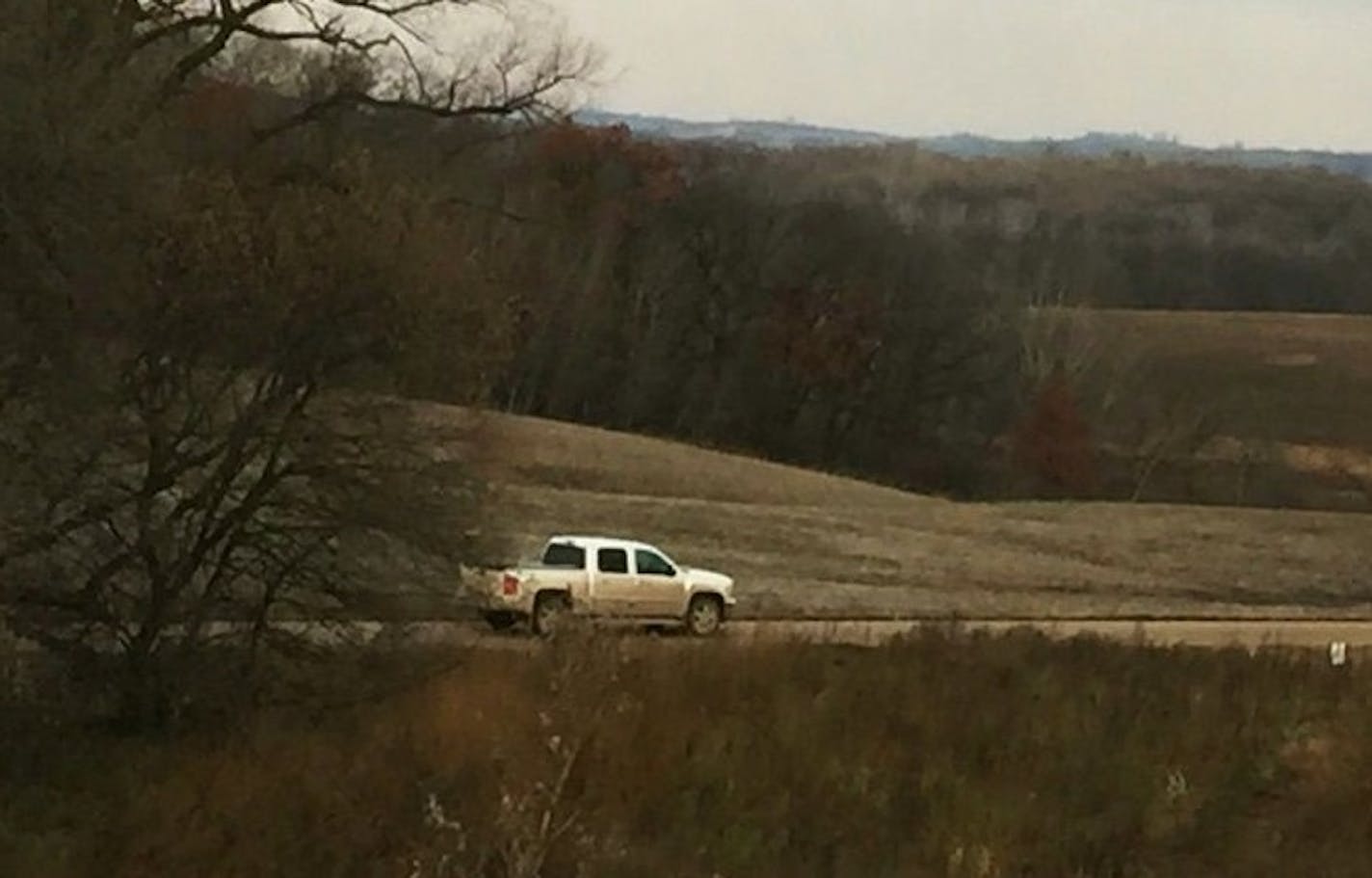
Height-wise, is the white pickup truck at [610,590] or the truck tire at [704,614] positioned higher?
the white pickup truck at [610,590]

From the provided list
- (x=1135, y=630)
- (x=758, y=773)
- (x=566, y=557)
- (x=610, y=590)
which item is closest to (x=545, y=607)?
(x=566, y=557)

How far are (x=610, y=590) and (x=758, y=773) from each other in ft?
21.7

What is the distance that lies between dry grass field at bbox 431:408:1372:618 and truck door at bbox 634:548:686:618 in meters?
2.17

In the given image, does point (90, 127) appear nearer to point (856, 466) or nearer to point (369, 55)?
point (369, 55)

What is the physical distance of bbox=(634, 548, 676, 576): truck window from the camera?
31200mm

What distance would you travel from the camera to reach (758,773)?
80.3 ft

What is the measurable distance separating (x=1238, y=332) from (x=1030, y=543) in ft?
210

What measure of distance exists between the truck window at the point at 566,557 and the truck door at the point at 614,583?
9.3 inches

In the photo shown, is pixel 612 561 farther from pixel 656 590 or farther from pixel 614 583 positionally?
pixel 656 590

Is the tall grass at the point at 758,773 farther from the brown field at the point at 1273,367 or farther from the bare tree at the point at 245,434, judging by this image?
the brown field at the point at 1273,367

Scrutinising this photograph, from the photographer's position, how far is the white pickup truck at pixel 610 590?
29.3m

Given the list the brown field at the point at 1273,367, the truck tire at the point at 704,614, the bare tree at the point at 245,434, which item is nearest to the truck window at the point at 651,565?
the truck tire at the point at 704,614

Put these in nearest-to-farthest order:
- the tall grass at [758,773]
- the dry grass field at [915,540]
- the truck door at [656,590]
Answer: the tall grass at [758,773] < the truck door at [656,590] < the dry grass field at [915,540]

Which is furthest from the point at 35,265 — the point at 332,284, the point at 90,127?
the point at 332,284
